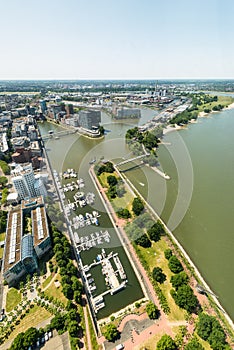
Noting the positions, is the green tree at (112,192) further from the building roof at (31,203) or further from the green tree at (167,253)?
the green tree at (167,253)

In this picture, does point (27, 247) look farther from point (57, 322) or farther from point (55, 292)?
point (57, 322)

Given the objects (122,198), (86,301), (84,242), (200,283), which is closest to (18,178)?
(84,242)

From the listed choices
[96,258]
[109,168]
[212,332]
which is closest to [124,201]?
[109,168]

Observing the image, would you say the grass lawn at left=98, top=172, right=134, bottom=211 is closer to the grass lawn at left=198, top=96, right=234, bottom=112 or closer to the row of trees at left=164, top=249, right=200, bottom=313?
the row of trees at left=164, top=249, right=200, bottom=313

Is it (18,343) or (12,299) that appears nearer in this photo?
(18,343)

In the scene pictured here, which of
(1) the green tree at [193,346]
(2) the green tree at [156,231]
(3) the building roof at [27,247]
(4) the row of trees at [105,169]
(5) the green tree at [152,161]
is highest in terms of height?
(5) the green tree at [152,161]

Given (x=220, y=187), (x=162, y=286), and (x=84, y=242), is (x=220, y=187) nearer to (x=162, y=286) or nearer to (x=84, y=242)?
(x=162, y=286)

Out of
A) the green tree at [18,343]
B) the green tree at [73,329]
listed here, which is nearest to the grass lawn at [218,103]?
the green tree at [73,329]
